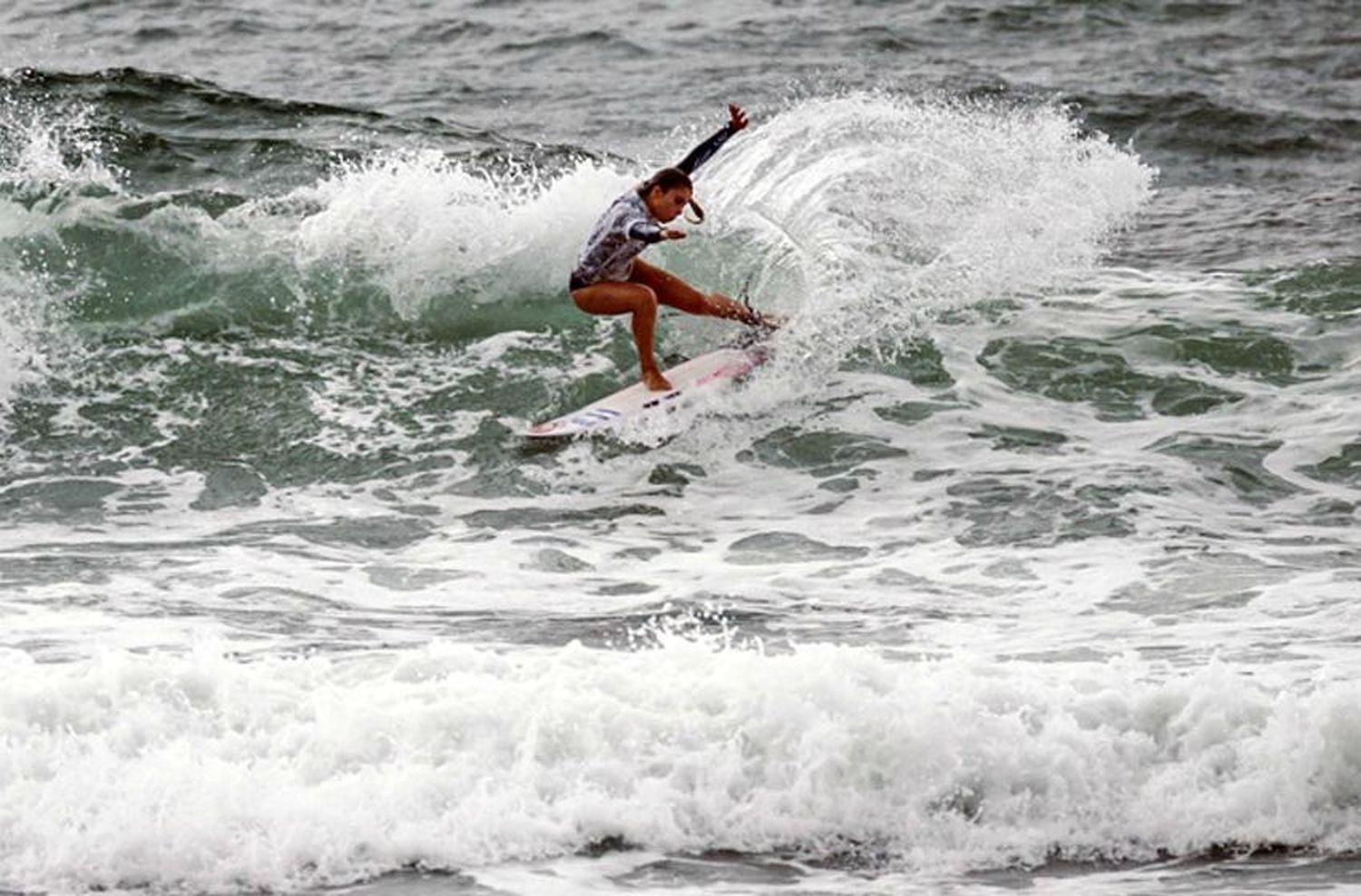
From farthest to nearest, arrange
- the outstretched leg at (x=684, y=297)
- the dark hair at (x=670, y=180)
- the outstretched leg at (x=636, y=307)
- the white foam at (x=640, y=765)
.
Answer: the outstretched leg at (x=684, y=297) < the outstretched leg at (x=636, y=307) < the dark hair at (x=670, y=180) < the white foam at (x=640, y=765)

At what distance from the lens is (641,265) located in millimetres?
13852

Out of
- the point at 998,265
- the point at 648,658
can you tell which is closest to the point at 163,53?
the point at 998,265

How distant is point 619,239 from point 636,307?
0.41 m

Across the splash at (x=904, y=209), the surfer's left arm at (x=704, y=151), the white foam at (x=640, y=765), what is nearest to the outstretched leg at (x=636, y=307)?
the surfer's left arm at (x=704, y=151)

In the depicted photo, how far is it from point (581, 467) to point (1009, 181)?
583 cm

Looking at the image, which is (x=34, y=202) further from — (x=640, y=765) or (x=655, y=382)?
(x=640, y=765)

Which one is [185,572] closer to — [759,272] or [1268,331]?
[759,272]

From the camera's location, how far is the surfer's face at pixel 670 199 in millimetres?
13320

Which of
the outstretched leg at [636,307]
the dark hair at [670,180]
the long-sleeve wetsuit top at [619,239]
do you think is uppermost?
the dark hair at [670,180]

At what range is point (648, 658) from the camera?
856 cm

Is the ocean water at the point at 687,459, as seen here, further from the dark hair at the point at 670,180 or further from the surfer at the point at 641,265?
the dark hair at the point at 670,180

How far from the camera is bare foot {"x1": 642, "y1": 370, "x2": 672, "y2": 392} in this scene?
13.5 meters

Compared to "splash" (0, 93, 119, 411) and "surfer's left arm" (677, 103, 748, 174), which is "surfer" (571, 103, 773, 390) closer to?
"surfer's left arm" (677, 103, 748, 174)

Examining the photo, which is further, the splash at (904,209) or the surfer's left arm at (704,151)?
the splash at (904,209)
